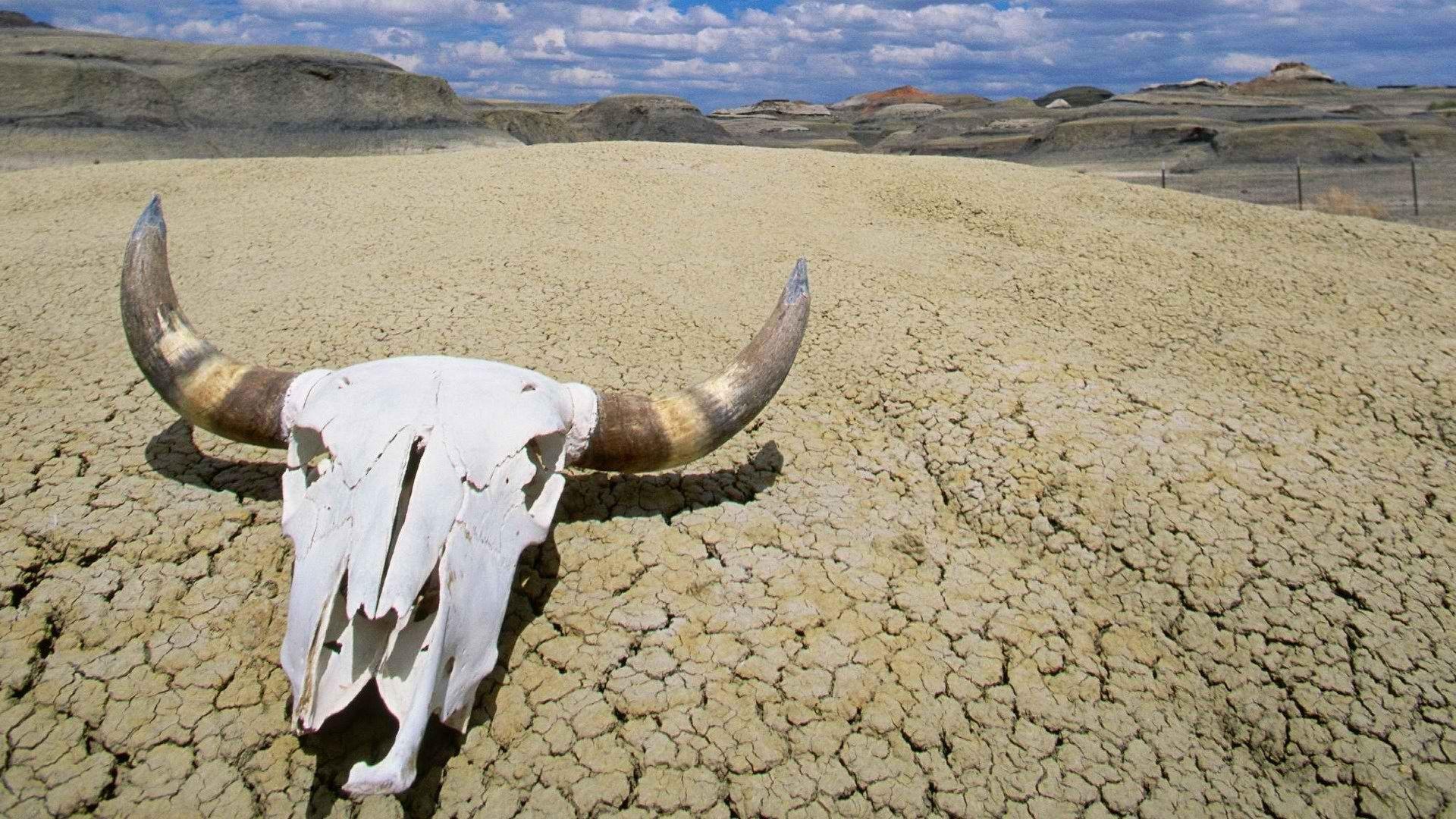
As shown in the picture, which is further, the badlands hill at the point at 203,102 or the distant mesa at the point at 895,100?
the distant mesa at the point at 895,100

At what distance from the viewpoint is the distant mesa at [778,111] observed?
49.9 metres

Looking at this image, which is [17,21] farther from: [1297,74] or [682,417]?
Result: [1297,74]

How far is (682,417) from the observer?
2186mm

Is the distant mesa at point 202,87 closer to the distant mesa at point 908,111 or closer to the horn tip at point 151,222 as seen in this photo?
the horn tip at point 151,222

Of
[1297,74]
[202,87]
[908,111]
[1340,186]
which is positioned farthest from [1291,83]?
[202,87]

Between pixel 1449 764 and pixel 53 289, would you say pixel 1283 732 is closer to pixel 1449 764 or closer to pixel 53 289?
pixel 1449 764

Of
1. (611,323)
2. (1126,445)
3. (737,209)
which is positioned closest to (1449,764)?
(1126,445)

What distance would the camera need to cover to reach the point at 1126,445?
2779mm

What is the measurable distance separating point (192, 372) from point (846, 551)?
1792 millimetres

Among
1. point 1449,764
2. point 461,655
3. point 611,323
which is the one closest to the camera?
point 461,655

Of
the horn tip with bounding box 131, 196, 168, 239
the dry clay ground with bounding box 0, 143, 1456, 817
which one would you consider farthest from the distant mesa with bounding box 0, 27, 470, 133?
the horn tip with bounding box 131, 196, 168, 239

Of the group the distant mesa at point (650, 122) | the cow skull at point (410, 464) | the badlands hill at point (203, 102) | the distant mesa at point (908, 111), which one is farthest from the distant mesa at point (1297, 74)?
the cow skull at point (410, 464)

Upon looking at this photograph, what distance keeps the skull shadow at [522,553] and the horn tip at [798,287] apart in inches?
21.7

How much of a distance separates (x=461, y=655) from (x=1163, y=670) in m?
1.71
